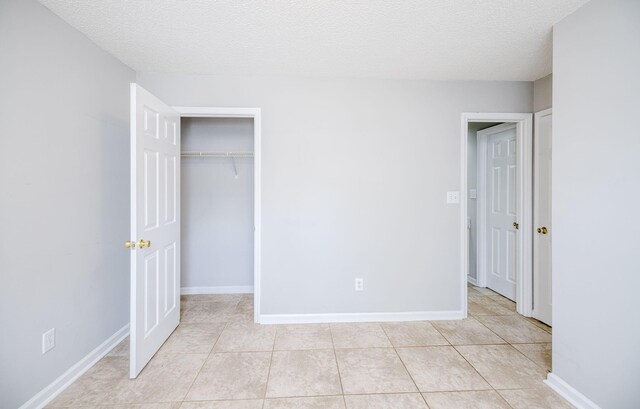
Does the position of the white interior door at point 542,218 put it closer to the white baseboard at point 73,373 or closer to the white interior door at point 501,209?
the white interior door at point 501,209

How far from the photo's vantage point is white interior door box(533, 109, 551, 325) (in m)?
2.75

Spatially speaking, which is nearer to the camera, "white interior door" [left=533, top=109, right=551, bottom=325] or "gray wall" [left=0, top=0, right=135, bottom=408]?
"gray wall" [left=0, top=0, right=135, bottom=408]

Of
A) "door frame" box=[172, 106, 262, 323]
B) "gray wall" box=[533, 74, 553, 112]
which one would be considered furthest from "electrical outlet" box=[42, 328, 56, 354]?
"gray wall" box=[533, 74, 553, 112]

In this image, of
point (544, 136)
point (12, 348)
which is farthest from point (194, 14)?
point (544, 136)

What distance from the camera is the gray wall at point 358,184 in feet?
9.04

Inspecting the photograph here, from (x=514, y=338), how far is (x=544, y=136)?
6.23 ft

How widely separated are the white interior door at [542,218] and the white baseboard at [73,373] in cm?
384

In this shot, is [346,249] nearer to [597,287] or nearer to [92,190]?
[597,287]

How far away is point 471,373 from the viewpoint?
1982 mm

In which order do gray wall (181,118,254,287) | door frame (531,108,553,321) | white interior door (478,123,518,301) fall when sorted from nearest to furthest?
door frame (531,108,553,321) → white interior door (478,123,518,301) → gray wall (181,118,254,287)

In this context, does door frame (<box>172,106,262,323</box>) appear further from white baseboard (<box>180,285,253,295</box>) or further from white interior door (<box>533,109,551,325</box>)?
white interior door (<box>533,109,551,325</box>)

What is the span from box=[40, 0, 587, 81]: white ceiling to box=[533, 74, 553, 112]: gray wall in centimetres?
8

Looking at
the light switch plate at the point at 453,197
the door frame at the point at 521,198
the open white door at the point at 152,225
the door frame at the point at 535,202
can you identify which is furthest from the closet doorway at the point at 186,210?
the door frame at the point at 535,202

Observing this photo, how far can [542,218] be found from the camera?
2.81 metres
